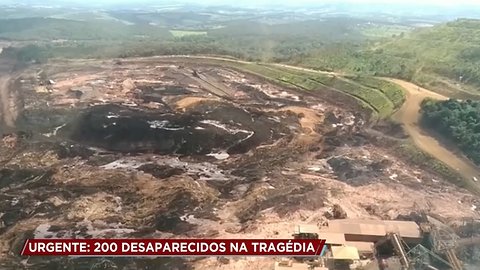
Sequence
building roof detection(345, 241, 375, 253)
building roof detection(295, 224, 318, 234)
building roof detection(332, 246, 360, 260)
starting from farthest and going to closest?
building roof detection(295, 224, 318, 234) < building roof detection(345, 241, 375, 253) < building roof detection(332, 246, 360, 260)

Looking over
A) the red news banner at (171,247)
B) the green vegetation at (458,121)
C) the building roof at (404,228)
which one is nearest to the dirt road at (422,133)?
the green vegetation at (458,121)

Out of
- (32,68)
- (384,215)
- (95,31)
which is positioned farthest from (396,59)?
(95,31)

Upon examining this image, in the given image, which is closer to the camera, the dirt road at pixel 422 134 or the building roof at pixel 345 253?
the building roof at pixel 345 253

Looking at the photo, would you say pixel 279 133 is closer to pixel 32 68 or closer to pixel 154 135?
pixel 154 135

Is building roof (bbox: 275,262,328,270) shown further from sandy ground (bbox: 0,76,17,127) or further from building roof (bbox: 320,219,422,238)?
sandy ground (bbox: 0,76,17,127)

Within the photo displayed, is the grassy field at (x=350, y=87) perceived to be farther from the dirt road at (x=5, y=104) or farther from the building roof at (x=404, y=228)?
the dirt road at (x=5, y=104)

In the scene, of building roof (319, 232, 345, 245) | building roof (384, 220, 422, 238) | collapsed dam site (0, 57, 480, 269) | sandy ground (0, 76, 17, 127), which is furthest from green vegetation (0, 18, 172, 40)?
building roof (384, 220, 422, 238)
